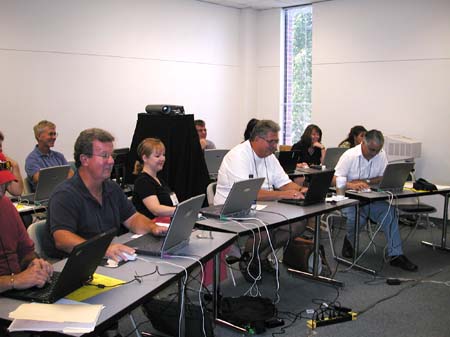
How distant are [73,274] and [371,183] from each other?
12.8 feet

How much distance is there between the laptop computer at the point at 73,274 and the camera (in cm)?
202

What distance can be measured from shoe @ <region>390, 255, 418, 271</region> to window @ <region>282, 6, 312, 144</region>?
399cm

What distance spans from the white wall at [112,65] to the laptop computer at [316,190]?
351 centimetres

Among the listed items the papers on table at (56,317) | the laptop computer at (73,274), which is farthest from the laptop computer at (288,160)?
the papers on table at (56,317)

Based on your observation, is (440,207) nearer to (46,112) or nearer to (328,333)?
(328,333)

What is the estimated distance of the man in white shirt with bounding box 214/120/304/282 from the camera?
4.41 m

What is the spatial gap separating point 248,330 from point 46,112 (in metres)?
4.09

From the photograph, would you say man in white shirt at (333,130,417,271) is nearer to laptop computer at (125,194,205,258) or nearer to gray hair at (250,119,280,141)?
gray hair at (250,119,280,141)

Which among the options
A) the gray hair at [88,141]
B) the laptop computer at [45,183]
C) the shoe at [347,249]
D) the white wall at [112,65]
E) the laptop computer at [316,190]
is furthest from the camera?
the white wall at [112,65]

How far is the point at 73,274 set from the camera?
6.86ft

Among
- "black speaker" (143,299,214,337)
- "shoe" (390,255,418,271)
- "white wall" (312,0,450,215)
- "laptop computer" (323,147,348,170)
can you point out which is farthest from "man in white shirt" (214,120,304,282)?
"white wall" (312,0,450,215)

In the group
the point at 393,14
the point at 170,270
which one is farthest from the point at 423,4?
the point at 170,270

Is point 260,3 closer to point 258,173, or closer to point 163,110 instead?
point 163,110

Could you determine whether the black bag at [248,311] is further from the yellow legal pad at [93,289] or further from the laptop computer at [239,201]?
the yellow legal pad at [93,289]
